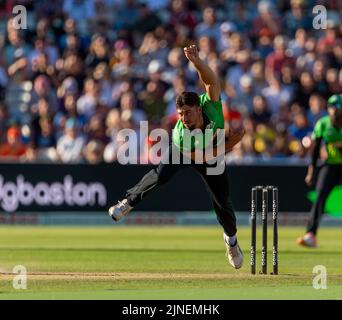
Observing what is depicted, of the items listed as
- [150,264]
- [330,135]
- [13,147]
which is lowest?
[150,264]

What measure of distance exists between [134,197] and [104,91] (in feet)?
36.5

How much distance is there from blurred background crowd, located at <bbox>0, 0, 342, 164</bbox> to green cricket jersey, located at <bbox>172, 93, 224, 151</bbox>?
921cm

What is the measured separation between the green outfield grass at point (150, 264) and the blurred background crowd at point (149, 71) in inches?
72.2

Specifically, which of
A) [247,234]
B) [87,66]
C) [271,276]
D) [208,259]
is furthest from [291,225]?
[271,276]

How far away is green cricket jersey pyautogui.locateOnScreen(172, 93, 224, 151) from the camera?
12125 mm

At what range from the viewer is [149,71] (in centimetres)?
2362

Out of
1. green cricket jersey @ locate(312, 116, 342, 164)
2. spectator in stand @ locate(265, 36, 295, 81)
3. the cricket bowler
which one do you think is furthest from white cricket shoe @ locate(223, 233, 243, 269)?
spectator in stand @ locate(265, 36, 295, 81)

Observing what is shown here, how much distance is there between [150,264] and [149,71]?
9.83m

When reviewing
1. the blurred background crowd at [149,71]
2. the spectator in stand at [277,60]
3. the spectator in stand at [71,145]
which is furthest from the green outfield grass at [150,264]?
the spectator in stand at [277,60]

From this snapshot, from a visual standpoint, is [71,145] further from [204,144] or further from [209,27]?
[204,144]

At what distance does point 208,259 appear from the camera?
1523 centimetres

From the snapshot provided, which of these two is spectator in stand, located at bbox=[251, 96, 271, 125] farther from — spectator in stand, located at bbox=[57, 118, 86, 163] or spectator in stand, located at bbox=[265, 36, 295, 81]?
spectator in stand, located at bbox=[57, 118, 86, 163]

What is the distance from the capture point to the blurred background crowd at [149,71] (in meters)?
22.3

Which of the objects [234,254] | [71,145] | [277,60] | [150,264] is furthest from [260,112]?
[234,254]
